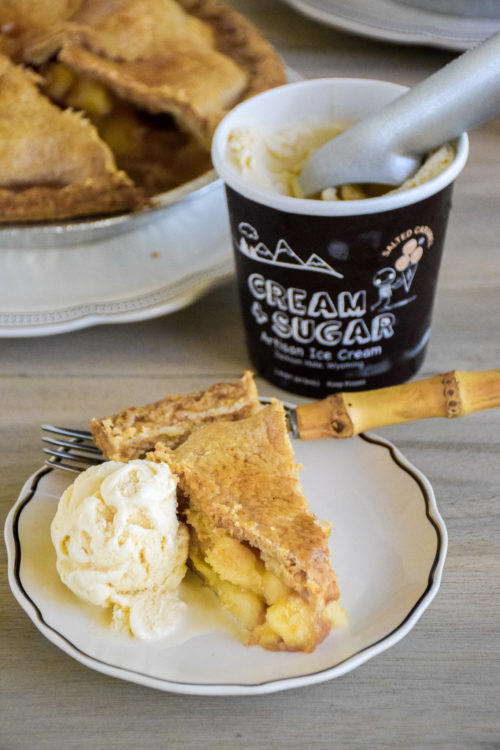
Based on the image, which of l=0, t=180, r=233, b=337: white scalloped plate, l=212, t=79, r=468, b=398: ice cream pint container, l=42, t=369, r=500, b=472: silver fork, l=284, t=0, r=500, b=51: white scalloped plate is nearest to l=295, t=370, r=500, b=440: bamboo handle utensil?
l=42, t=369, r=500, b=472: silver fork

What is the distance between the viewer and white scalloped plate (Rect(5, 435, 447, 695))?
721 millimetres

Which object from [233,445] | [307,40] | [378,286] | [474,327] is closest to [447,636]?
[233,445]

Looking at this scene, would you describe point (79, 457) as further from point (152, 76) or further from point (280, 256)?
point (152, 76)

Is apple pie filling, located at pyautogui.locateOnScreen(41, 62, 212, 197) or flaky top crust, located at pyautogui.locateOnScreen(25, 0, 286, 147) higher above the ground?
flaky top crust, located at pyautogui.locateOnScreen(25, 0, 286, 147)

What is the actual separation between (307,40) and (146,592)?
150 cm

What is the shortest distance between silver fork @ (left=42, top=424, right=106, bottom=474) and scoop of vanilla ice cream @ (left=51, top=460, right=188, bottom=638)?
0.43ft

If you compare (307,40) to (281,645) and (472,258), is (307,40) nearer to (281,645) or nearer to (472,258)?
(472,258)

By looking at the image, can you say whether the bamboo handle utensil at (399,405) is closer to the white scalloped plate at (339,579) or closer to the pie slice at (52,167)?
the white scalloped plate at (339,579)

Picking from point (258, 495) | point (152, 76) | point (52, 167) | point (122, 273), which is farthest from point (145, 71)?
point (258, 495)

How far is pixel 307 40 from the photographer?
190 cm

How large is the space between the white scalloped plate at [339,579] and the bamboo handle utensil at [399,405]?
0.02 meters

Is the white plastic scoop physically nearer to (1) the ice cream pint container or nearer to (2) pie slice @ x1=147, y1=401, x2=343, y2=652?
(1) the ice cream pint container

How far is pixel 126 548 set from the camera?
0.77 meters

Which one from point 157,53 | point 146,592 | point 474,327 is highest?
point 157,53
